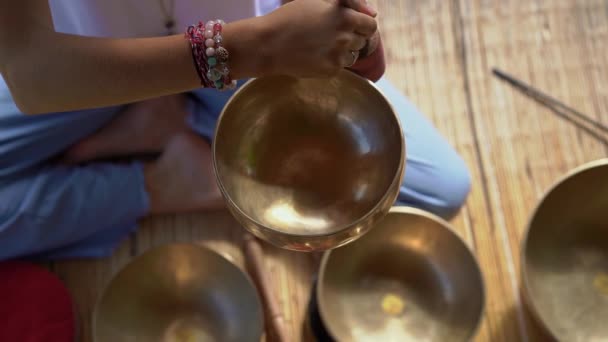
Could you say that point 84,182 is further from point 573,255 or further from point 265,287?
point 573,255

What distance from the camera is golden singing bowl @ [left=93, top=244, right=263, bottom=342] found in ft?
2.98

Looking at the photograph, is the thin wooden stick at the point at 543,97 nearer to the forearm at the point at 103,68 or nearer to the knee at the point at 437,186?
the knee at the point at 437,186

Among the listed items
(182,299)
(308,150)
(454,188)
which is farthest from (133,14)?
(454,188)

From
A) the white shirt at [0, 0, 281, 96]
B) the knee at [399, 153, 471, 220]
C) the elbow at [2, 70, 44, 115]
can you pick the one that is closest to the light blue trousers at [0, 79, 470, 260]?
the knee at [399, 153, 471, 220]

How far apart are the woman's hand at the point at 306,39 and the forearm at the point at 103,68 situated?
0.06ft

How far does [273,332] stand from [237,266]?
0.38ft

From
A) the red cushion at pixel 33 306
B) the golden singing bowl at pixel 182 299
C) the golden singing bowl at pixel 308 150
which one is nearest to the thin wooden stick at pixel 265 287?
the golden singing bowl at pixel 182 299

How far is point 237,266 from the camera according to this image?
3.01ft

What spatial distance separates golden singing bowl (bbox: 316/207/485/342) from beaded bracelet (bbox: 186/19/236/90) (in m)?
0.43

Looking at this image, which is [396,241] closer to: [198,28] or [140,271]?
[140,271]

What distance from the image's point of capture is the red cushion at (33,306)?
2.89ft

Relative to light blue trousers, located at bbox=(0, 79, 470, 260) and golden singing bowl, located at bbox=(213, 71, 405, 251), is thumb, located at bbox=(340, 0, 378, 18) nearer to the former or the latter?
golden singing bowl, located at bbox=(213, 71, 405, 251)

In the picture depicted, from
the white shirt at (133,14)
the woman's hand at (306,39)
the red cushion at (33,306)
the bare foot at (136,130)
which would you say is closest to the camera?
the woman's hand at (306,39)

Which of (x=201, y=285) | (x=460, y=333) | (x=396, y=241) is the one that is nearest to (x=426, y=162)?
(x=396, y=241)
